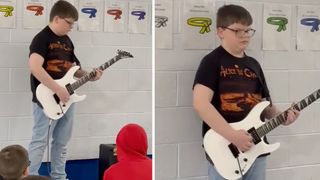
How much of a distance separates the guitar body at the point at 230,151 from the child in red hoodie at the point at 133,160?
6.3 inches

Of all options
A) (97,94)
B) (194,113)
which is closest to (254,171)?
(194,113)

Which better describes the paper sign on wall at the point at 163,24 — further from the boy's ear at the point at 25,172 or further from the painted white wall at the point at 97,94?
the boy's ear at the point at 25,172

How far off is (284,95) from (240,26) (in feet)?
0.66

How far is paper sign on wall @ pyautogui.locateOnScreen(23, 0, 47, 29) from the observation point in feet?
3.24

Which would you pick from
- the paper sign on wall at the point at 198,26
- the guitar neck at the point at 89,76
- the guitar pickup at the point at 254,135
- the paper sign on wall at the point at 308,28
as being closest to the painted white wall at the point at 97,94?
the guitar neck at the point at 89,76

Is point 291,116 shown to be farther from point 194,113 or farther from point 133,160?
point 133,160

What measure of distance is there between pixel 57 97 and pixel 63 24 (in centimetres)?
18

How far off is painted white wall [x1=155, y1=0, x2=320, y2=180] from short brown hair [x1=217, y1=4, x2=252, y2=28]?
3cm

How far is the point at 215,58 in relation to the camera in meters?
0.90

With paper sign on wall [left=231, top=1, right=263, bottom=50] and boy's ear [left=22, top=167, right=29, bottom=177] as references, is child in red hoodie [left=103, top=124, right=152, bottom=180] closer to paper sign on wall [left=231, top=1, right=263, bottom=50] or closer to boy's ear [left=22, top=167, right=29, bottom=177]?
boy's ear [left=22, top=167, right=29, bottom=177]

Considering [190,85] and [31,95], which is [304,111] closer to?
[190,85]

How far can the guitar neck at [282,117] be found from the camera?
0.91m

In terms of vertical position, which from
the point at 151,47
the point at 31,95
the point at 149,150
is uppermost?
the point at 151,47

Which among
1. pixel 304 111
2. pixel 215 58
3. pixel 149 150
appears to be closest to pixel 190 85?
pixel 215 58
